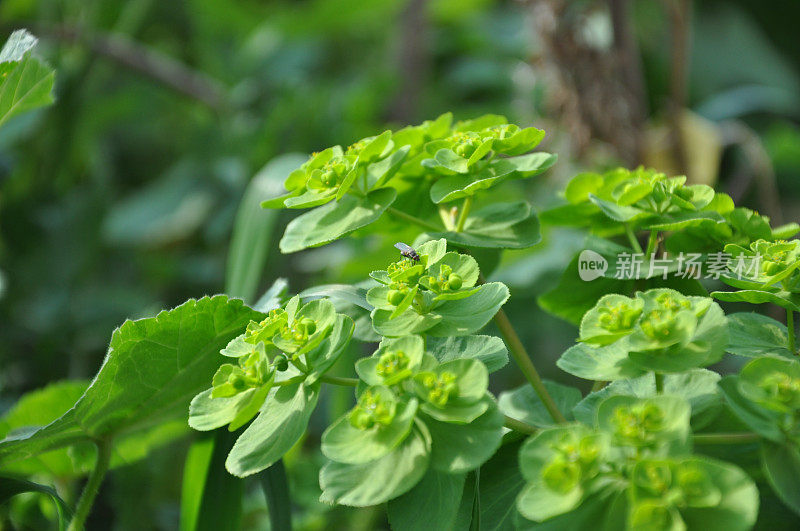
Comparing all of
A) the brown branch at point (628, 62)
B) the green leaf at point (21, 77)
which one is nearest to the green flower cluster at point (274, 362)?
the green leaf at point (21, 77)

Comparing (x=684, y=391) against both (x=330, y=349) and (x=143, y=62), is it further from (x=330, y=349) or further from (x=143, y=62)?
(x=143, y=62)

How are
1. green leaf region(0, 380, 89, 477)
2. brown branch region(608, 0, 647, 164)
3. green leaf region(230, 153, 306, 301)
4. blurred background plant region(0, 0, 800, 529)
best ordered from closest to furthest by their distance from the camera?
green leaf region(0, 380, 89, 477), green leaf region(230, 153, 306, 301), blurred background plant region(0, 0, 800, 529), brown branch region(608, 0, 647, 164)

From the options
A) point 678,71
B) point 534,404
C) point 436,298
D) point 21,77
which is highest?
point 21,77

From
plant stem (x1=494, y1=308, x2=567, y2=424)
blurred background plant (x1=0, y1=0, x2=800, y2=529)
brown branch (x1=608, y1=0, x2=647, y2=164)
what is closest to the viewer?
plant stem (x1=494, y1=308, x2=567, y2=424)

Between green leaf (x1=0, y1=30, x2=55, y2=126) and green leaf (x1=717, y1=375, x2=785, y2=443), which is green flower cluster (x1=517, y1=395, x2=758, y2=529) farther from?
green leaf (x1=0, y1=30, x2=55, y2=126)

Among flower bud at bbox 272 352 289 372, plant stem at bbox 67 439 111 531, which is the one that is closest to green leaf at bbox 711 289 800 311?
flower bud at bbox 272 352 289 372

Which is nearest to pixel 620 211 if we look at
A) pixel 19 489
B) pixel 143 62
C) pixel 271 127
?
pixel 19 489
